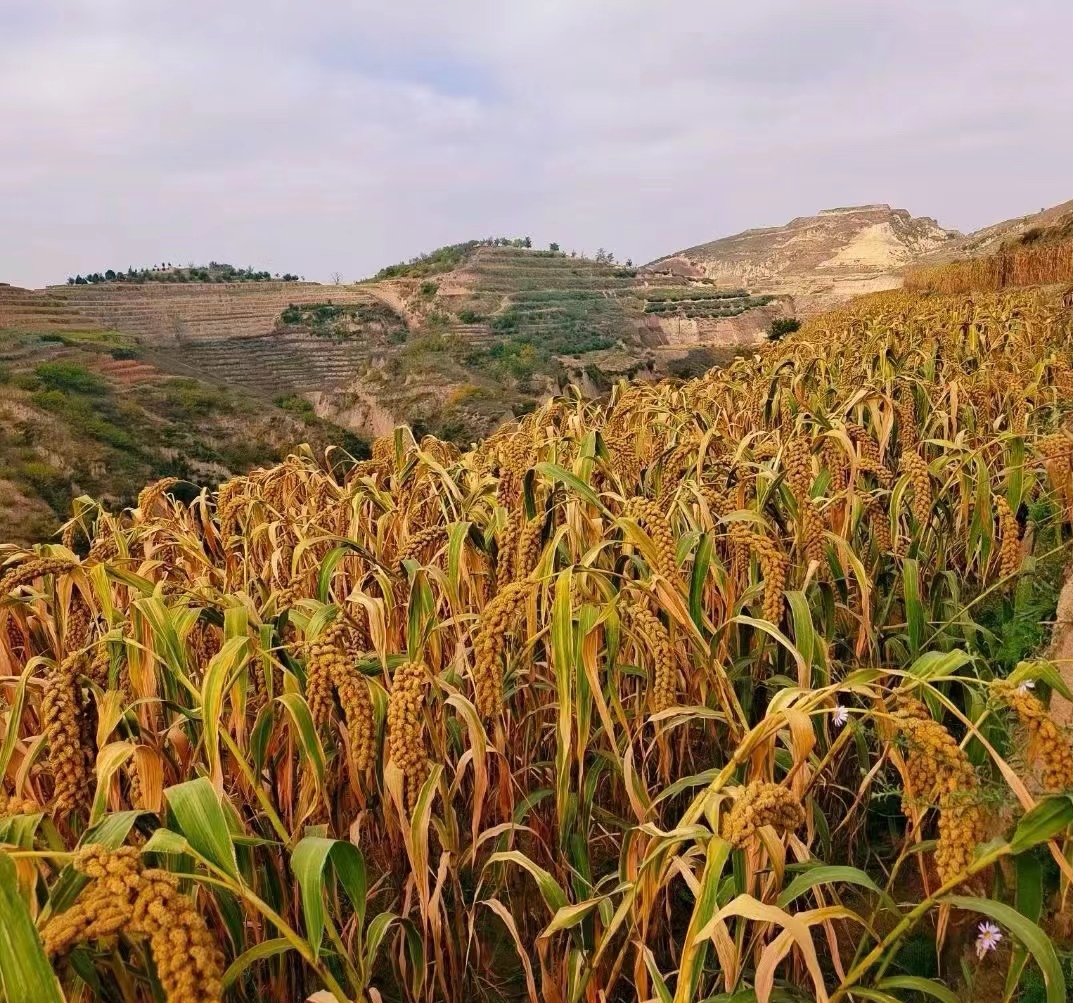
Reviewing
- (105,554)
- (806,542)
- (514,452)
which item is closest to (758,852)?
(806,542)

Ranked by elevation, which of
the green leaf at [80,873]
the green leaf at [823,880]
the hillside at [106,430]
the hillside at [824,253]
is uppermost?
the hillside at [824,253]

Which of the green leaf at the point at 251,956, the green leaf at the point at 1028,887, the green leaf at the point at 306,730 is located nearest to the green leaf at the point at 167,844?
the green leaf at the point at 251,956

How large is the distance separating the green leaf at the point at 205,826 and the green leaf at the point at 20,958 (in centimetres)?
31

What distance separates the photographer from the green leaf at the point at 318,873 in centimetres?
105

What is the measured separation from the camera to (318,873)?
107cm

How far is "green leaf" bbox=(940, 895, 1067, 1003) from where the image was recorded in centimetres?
94

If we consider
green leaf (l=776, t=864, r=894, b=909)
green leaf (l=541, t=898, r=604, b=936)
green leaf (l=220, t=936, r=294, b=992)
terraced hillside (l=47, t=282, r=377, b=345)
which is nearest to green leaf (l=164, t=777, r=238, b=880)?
green leaf (l=220, t=936, r=294, b=992)

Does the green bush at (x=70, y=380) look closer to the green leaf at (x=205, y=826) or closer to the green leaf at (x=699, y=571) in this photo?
the green leaf at (x=699, y=571)

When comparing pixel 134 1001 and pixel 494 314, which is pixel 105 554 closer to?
pixel 134 1001

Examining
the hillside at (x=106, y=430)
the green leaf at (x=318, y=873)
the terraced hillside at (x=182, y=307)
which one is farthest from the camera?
the terraced hillside at (x=182, y=307)

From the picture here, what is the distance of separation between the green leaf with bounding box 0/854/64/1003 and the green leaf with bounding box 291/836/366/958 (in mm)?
327

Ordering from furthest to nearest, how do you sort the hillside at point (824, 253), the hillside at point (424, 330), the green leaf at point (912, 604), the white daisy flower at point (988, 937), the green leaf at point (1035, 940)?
the hillside at point (824, 253)
the hillside at point (424, 330)
the green leaf at point (912, 604)
the white daisy flower at point (988, 937)
the green leaf at point (1035, 940)

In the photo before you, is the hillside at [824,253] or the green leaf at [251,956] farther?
the hillside at [824,253]

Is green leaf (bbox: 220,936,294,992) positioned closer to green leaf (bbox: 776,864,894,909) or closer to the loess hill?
the loess hill
